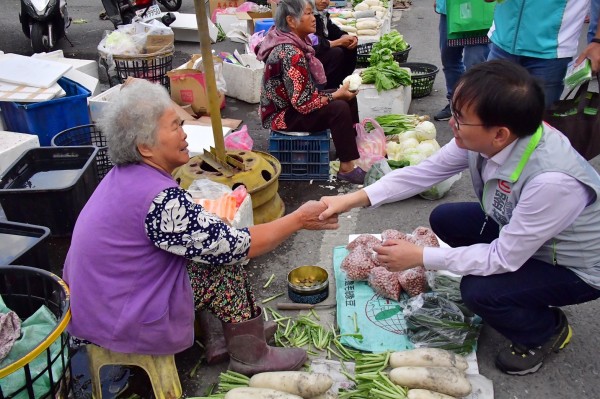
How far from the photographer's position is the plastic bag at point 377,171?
4555mm

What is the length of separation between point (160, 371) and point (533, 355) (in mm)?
1730

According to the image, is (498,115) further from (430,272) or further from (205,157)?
(205,157)

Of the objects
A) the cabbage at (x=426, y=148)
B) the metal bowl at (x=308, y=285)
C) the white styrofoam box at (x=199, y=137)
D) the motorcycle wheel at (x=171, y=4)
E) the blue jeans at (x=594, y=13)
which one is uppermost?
the blue jeans at (x=594, y=13)

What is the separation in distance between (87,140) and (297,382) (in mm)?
3295

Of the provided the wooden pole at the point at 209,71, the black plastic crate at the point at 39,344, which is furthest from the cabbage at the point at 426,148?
the black plastic crate at the point at 39,344

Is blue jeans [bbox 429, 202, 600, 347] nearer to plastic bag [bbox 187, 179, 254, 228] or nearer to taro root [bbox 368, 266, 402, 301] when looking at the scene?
taro root [bbox 368, 266, 402, 301]

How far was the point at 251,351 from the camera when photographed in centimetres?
269

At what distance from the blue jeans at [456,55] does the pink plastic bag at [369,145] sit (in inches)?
38.4

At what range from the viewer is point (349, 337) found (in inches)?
115

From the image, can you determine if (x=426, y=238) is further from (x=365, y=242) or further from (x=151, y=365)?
(x=151, y=365)

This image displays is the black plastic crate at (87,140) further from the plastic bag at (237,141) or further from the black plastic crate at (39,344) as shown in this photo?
the black plastic crate at (39,344)

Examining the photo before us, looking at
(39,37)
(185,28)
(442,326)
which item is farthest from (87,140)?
(185,28)

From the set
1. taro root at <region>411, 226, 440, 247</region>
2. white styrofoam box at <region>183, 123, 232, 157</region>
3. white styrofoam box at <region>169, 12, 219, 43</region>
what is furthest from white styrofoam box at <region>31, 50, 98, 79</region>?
taro root at <region>411, 226, 440, 247</region>

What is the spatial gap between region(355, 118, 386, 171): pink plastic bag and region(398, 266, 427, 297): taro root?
1.88 metres
